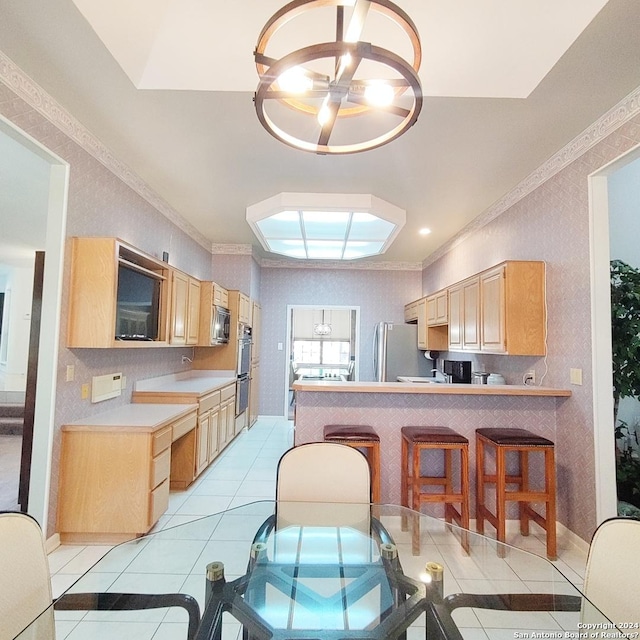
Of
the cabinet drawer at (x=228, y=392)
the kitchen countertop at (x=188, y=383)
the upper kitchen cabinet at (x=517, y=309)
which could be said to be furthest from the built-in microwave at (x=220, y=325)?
the upper kitchen cabinet at (x=517, y=309)

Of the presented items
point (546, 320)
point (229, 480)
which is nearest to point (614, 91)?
point (546, 320)

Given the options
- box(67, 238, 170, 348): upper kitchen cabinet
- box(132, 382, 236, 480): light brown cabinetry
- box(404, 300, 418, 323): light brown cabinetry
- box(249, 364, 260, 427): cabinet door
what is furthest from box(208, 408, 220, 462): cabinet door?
box(404, 300, 418, 323): light brown cabinetry

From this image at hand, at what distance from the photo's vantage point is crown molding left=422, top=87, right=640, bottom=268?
7.12 ft

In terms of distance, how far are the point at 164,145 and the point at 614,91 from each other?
A: 2.93 metres

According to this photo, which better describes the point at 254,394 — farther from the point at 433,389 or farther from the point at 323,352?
the point at 323,352

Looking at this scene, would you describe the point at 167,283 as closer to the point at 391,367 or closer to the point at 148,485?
the point at 148,485

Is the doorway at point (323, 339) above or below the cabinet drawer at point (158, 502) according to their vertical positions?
above

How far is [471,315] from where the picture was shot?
3645mm

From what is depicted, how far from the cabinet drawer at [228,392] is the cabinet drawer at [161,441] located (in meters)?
1.50

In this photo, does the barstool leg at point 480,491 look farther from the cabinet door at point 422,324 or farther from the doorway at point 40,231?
the doorway at point 40,231

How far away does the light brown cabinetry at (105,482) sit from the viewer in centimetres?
243

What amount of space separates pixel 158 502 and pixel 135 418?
0.62 metres

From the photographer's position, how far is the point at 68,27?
5.74 ft

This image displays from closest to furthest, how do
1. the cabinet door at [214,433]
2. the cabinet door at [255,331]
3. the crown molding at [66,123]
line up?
the crown molding at [66,123] < the cabinet door at [214,433] < the cabinet door at [255,331]
